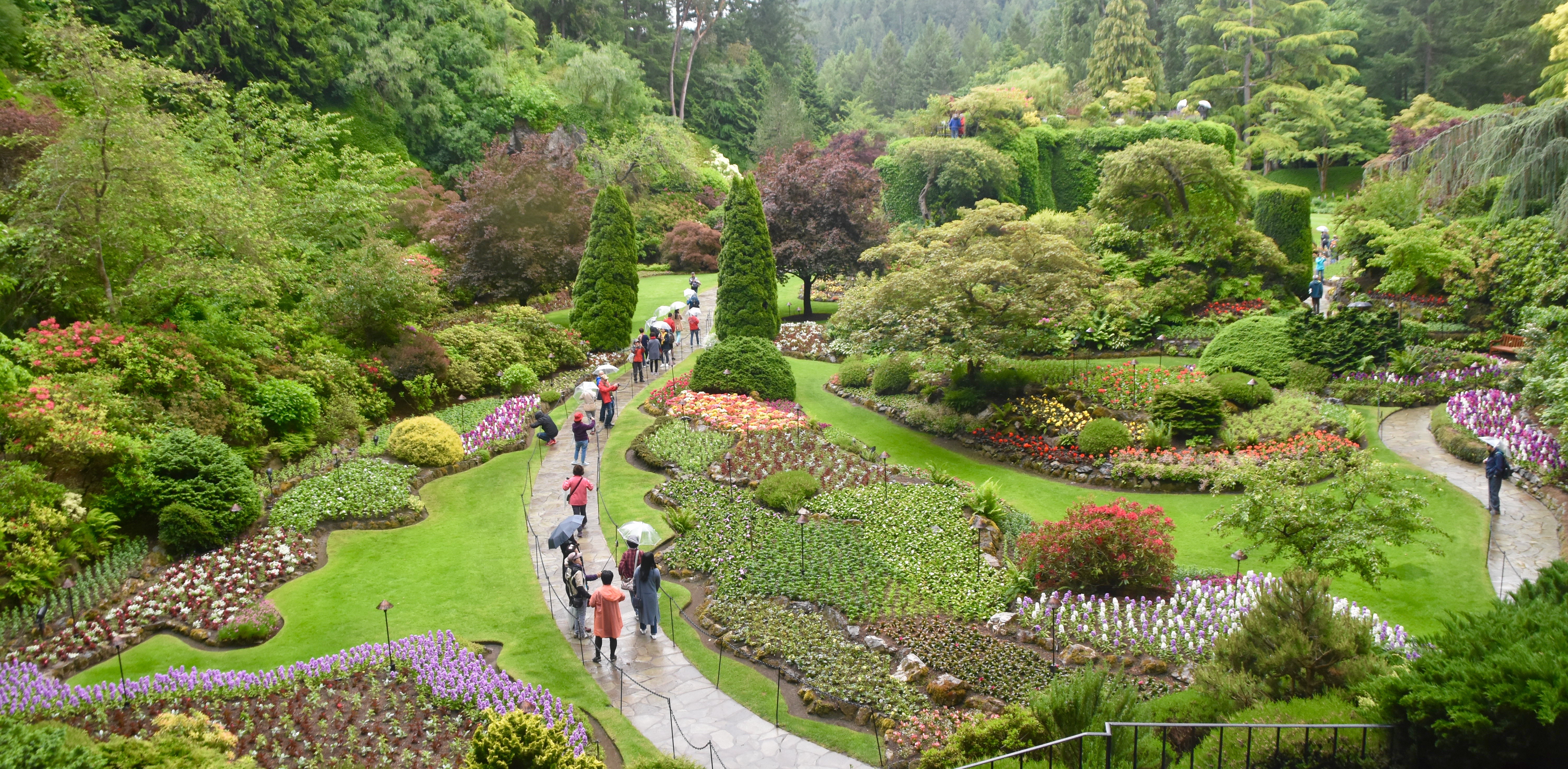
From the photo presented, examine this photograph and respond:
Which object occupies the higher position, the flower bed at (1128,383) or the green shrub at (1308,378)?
the green shrub at (1308,378)

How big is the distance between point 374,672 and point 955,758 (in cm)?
636

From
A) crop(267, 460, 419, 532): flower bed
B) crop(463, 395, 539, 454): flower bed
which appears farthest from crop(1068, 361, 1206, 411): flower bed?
crop(267, 460, 419, 532): flower bed

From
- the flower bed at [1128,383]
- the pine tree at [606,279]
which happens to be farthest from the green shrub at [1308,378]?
the pine tree at [606,279]

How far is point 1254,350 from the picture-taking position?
831 inches

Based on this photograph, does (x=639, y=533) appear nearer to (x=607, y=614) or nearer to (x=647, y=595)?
(x=647, y=595)

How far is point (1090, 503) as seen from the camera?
1270cm

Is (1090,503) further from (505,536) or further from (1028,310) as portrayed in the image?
(505,536)

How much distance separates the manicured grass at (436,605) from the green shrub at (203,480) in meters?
1.31

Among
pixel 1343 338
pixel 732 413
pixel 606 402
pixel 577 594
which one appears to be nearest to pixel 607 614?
pixel 577 594

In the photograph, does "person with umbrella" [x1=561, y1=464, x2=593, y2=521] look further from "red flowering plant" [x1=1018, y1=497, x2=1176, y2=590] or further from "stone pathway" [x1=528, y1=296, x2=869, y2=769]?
"red flowering plant" [x1=1018, y1=497, x2=1176, y2=590]

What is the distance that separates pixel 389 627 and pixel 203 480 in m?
4.35

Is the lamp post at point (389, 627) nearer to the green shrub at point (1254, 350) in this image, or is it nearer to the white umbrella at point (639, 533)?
the white umbrella at point (639, 533)

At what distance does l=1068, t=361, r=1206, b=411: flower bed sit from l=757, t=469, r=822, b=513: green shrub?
25.7 feet

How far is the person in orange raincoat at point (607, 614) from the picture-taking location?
10.2 meters
